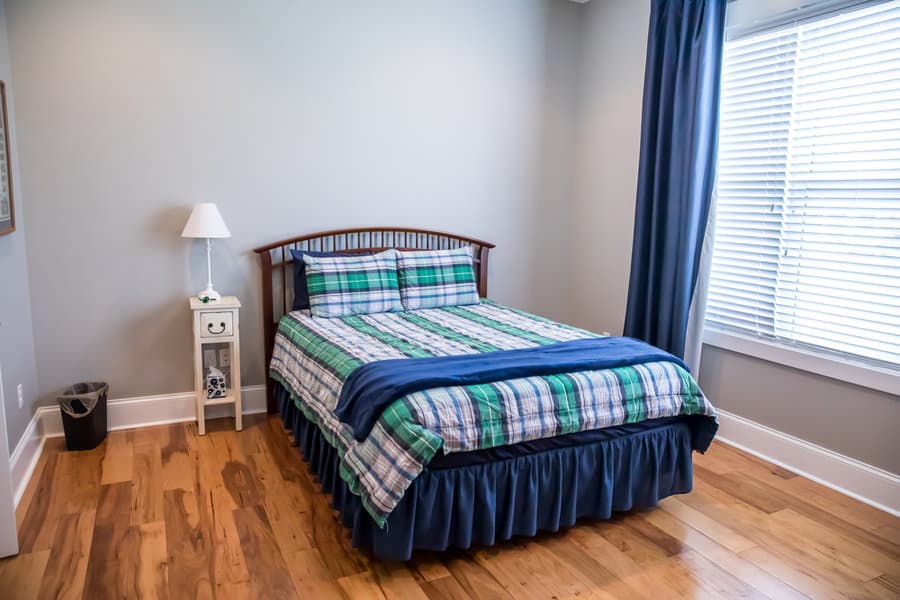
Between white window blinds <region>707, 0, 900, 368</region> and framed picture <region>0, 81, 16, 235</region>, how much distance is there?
3.62 m

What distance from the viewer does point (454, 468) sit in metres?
2.32

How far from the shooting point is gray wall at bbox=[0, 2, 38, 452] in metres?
2.89

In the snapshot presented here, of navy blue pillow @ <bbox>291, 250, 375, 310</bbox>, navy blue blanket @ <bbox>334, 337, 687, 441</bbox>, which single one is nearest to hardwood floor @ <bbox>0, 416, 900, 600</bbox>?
navy blue blanket @ <bbox>334, 337, 687, 441</bbox>

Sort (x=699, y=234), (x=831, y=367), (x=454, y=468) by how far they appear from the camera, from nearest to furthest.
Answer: (x=454, y=468), (x=831, y=367), (x=699, y=234)

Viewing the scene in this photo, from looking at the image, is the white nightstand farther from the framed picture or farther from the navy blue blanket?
the navy blue blanket

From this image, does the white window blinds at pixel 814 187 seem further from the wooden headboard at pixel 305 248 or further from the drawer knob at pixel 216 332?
the drawer knob at pixel 216 332

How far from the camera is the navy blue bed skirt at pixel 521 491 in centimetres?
227

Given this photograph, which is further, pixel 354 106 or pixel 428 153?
pixel 428 153

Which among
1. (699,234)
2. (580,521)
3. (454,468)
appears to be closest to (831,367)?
(699,234)

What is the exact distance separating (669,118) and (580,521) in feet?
7.96

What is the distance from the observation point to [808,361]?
3.20 metres

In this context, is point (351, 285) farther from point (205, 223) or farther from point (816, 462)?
point (816, 462)

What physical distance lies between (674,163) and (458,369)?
209cm

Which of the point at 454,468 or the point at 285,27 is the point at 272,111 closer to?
the point at 285,27
